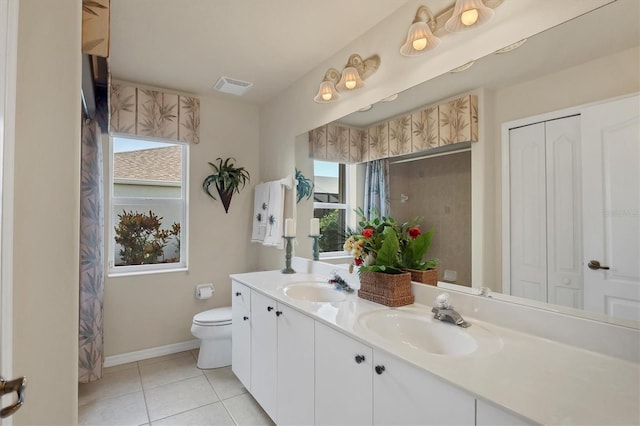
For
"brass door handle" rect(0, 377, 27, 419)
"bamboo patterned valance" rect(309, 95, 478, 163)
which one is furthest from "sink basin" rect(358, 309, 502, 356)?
"brass door handle" rect(0, 377, 27, 419)

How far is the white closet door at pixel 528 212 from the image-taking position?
124 centimetres

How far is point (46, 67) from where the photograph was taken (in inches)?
35.4

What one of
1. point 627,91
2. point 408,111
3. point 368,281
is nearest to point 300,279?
point 368,281

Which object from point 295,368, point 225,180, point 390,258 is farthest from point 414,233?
point 225,180

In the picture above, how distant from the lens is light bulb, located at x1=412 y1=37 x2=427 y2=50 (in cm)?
157

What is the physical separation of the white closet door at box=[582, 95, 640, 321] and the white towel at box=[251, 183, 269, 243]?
2.37 m

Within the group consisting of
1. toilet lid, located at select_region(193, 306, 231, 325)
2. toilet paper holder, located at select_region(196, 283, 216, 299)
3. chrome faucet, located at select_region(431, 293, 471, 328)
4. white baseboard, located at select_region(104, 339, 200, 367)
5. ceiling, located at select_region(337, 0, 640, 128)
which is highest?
ceiling, located at select_region(337, 0, 640, 128)

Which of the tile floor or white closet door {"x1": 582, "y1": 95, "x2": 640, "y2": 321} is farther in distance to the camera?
A: the tile floor

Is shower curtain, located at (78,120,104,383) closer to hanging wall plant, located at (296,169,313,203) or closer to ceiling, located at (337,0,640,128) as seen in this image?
hanging wall plant, located at (296,169,313,203)

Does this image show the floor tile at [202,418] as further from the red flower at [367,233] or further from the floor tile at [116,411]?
the red flower at [367,233]

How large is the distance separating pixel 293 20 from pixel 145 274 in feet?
8.01

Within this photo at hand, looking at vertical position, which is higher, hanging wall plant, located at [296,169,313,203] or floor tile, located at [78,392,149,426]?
hanging wall plant, located at [296,169,313,203]

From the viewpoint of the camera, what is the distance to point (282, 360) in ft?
5.70

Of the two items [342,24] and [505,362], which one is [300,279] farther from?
[342,24]
